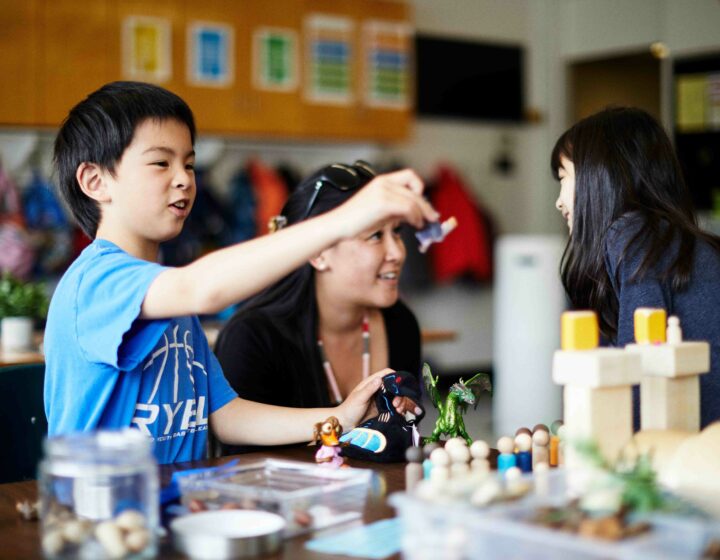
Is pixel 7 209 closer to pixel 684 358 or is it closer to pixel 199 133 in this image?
pixel 199 133

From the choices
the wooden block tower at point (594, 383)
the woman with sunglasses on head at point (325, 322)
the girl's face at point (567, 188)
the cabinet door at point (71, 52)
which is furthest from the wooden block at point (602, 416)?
the cabinet door at point (71, 52)

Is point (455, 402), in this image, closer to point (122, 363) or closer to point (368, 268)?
point (122, 363)

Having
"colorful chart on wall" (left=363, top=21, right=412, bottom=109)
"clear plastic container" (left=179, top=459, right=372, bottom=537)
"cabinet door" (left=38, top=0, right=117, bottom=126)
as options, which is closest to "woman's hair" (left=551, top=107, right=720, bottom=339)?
"clear plastic container" (left=179, top=459, right=372, bottom=537)

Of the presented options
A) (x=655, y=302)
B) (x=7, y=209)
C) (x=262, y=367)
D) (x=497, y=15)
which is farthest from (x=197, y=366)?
(x=497, y=15)

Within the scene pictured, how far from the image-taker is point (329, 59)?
615cm

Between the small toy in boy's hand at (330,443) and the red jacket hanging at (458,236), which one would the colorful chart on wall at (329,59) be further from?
the small toy in boy's hand at (330,443)

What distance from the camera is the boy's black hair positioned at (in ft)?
5.27

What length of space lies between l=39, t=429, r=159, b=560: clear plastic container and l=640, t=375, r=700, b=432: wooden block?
1.97 feet

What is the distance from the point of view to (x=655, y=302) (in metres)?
1.67

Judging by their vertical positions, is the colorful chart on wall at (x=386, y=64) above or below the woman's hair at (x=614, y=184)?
above

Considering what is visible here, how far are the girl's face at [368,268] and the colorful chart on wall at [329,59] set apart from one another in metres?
3.91

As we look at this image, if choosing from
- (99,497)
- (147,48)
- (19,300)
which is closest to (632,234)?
(99,497)

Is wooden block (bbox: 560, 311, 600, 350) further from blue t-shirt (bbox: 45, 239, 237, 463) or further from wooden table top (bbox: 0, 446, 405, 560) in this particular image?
blue t-shirt (bbox: 45, 239, 237, 463)

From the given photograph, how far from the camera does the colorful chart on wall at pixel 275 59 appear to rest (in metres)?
5.84
